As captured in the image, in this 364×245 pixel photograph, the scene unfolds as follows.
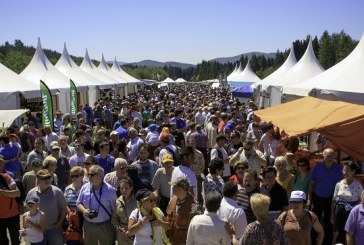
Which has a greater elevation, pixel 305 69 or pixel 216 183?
pixel 305 69

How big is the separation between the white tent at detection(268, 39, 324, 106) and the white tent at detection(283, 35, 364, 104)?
5104 mm

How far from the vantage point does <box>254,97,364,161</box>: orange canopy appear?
20.1 feet

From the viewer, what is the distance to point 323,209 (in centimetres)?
579

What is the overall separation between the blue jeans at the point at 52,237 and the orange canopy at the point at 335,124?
385 cm

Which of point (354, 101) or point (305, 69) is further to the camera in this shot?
point (305, 69)

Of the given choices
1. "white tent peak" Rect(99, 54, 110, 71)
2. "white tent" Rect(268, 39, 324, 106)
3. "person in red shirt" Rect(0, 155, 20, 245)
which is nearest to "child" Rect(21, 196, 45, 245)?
"person in red shirt" Rect(0, 155, 20, 245)

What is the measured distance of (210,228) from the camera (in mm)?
3750

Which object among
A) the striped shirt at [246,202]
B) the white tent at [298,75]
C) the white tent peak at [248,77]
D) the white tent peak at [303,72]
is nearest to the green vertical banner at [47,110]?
the striped shirt at [246,202]

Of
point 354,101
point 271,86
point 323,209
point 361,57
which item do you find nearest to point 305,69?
point 271,86

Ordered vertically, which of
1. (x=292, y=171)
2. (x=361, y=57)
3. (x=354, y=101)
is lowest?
(x=292, y=171)

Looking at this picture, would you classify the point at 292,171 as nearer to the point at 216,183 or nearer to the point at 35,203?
the point at 216,183

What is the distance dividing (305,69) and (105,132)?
13.6 metres

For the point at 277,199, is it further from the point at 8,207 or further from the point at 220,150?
the point at 8,207

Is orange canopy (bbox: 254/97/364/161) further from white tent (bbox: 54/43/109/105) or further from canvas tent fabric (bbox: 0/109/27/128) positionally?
white tent (bbox: 54/43/109/105)
